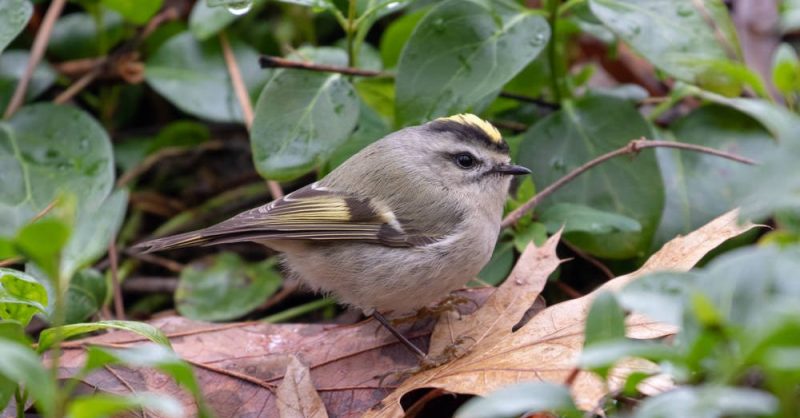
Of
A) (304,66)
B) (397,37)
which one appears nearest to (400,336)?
(304,66)

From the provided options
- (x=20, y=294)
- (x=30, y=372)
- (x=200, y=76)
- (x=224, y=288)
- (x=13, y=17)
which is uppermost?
(x=30, y=372)

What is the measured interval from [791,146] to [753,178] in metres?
0.10

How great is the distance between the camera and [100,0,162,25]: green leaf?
13.2 ft

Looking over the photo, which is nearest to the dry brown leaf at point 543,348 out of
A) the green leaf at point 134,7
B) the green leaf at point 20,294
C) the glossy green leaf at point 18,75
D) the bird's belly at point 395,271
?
the bird's belly at point 395,271

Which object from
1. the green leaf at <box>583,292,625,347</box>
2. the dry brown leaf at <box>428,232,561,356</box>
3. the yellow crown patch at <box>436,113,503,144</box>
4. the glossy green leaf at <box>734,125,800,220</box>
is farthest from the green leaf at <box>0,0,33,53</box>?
the glossy green leaf at <box>734,125,800,220</box>

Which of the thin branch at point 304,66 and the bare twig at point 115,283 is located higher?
the thin branch at point 304,66

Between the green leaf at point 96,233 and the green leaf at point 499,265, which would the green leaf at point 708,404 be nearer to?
the green leaf at point 96,233

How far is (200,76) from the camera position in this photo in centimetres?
418

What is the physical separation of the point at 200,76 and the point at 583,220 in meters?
1.99

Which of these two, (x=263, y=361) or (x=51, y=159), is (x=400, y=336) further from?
(x=51, y=159)

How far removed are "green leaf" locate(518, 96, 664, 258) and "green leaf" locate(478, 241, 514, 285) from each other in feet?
0.71

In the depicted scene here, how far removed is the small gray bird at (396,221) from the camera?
297 cm

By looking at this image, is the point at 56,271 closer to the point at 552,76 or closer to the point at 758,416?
the point at 758,416

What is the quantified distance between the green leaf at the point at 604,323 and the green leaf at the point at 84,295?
210cm
